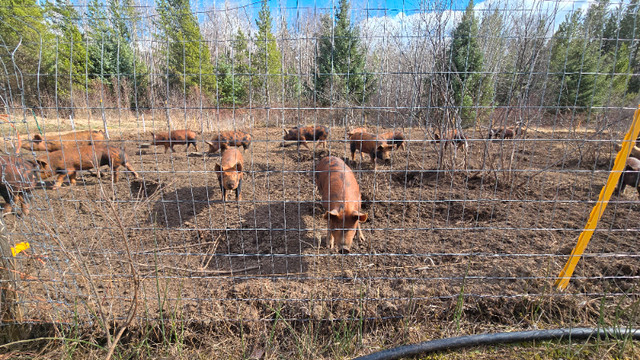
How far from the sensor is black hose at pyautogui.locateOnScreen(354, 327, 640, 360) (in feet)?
8.94

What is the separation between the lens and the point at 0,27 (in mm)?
20250

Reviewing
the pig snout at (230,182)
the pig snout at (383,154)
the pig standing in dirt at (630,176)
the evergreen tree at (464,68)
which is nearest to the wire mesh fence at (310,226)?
the pig snout at (230,182)

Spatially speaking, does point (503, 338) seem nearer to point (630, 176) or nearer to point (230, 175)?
point (230, 175)

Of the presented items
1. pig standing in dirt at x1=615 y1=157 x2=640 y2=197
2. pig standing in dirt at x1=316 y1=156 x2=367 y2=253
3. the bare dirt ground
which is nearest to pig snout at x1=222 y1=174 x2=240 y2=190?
the bare dirt ground

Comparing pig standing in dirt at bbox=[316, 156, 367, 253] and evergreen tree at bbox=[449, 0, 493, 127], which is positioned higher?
evergreen tree at bbox=[449, 0, 493, 127]

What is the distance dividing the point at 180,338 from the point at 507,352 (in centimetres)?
292

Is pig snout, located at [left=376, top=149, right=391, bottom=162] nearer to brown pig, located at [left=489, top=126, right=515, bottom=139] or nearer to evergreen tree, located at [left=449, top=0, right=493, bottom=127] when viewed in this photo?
evergreen tree, located at [left=449, top=0, right=493, bottom=127]

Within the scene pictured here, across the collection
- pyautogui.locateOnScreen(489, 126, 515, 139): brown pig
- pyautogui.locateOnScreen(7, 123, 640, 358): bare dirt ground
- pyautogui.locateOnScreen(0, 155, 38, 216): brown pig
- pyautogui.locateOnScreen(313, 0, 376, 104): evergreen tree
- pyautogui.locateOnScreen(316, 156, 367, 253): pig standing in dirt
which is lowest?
pyautogui.locateOnScreen(7, 123, 640, 358): bare dirt ground

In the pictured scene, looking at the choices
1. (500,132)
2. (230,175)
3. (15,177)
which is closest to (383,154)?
(500,132)

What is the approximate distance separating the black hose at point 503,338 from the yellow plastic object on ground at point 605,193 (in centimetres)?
50

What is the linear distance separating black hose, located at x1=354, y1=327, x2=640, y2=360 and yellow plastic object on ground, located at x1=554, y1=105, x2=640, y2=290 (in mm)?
496

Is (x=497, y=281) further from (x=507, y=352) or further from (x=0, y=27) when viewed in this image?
(x=0, y=27)

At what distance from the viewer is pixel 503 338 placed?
2.82 meters

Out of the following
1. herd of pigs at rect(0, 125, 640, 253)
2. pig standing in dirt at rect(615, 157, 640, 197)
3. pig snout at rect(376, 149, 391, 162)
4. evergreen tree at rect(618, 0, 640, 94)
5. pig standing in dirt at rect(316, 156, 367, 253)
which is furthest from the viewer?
pig snout at rect(376, 149, 391, 162)
